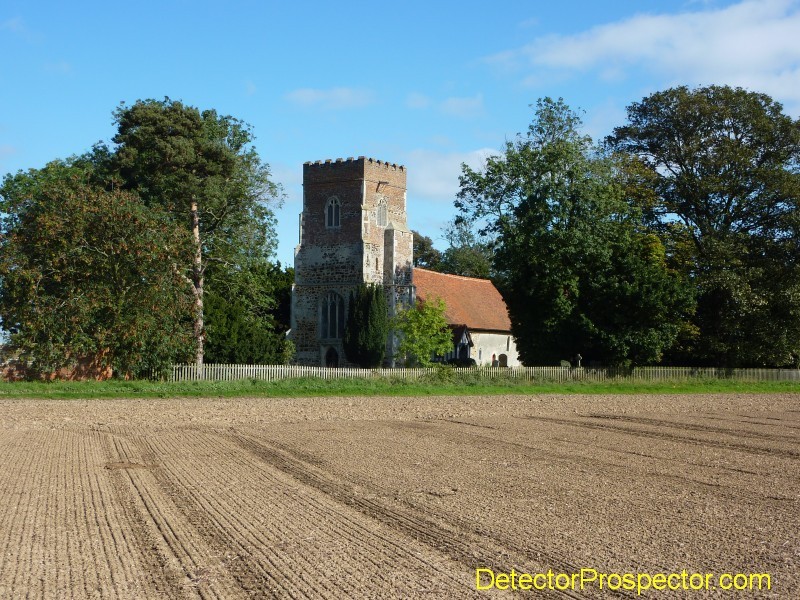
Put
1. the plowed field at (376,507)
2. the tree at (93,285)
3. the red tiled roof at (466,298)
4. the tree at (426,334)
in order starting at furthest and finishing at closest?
the red tiled roof at (466,298)
the tree at (426,334)
the tree at (93,285)
the plowed field at (376,507)

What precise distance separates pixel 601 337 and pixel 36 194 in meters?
26.8

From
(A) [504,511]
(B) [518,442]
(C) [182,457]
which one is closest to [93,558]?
(A) [504,511]

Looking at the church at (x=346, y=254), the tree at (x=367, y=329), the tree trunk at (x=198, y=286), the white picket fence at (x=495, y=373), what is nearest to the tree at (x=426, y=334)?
the white picket fence at (x=495, y=373)

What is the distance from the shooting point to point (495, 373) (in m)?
40.5

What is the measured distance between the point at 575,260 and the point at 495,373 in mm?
6899

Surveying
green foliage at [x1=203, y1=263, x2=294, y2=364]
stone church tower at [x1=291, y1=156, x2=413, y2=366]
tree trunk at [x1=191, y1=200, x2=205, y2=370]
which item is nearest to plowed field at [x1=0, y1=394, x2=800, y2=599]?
tree trunk at [x1=191, y1=200, x2=205, y2=370]

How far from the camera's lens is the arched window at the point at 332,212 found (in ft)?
179

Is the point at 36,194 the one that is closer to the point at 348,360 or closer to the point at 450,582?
the point at 348,360

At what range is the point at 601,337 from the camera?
1623 inches

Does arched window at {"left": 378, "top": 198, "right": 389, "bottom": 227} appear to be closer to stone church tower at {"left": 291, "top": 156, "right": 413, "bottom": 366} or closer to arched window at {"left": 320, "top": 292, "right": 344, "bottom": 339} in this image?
stone church tower at {"left": 291, "top": 156, "right": 413, "bottom": 366}

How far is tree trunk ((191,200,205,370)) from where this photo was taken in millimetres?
37709

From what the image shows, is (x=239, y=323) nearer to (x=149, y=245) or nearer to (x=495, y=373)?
(x=149, y=245)

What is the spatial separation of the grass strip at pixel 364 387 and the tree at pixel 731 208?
2.85 metres

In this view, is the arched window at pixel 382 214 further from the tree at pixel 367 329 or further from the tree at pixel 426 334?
the tree at pixel 426 334
